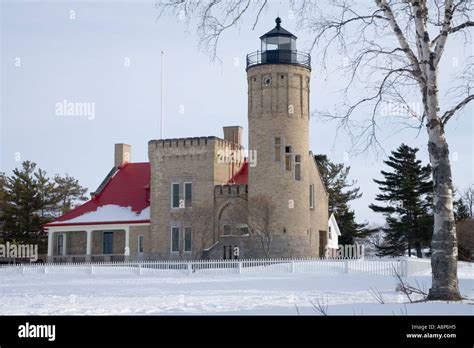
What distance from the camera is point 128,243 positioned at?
3900 cm

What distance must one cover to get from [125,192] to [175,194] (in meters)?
5.53

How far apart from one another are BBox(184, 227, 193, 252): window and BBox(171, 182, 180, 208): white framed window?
159 centimetres

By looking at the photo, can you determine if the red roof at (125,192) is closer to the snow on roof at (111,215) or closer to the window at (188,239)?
the snow on roof at (111,215)

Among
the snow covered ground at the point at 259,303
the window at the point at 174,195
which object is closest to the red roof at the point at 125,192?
the window at the point at 174,195

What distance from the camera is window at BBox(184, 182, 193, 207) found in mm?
37781

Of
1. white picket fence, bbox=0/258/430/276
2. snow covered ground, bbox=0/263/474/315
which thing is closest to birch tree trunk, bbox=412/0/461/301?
snow covered ground, bbox=0/263/474/315

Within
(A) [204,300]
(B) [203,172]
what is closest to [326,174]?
(B) [203,172]

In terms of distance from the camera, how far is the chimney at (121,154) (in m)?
44.9

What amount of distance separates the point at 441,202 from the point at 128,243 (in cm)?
2816

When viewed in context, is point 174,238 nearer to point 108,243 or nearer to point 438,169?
point 108,243

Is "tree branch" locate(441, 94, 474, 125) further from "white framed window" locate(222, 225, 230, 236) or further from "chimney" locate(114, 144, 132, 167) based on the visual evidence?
"chimney" locate(114, 144, 132, 167)

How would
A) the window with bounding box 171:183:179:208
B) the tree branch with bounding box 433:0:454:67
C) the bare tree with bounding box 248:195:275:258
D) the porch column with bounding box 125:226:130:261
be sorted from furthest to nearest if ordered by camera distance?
the porch column with bounding box 125:226:130:261 < the window with bounding box 171:183:179:208 < the bare tree with bounding box 248:195:275:258 < the tree branch with bounding box 433:0:454:67

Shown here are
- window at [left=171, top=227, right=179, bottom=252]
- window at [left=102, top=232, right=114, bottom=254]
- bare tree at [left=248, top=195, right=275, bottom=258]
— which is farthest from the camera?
window at [left=102, top=232, right=114, bottom=254]

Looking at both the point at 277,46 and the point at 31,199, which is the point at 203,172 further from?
the point at 31,199
